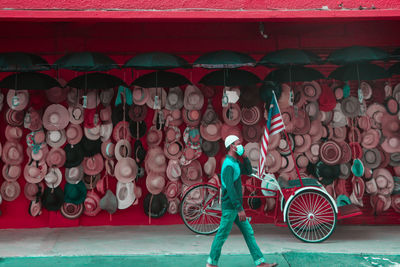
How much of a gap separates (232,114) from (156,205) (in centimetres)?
203

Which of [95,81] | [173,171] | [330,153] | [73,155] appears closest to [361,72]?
[330,153]

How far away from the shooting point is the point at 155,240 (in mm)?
6293

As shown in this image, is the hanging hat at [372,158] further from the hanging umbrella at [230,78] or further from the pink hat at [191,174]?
the pink hat at [191,174]

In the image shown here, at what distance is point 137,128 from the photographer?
7.10m

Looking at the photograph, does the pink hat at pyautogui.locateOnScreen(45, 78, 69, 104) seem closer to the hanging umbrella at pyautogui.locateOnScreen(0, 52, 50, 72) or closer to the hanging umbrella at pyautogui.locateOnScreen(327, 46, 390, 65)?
the hanging umbrella at pyautogui.locateOnScreen(0, 52, 50, 72)

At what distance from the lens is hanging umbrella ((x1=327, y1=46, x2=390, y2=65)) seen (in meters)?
6.15

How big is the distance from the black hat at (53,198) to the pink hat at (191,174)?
2081 millimetres

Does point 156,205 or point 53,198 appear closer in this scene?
point 53,198

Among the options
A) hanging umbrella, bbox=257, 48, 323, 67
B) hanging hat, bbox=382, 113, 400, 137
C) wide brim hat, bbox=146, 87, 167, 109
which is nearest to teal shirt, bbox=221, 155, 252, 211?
hanging umbrella, bbox=257, 48, 323, 67

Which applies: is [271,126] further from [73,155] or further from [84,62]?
[73,155]

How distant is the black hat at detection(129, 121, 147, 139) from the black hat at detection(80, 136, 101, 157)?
0.60 meters

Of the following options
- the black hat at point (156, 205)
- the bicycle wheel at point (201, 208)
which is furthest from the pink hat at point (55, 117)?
the bicycle wheel at point (201, 208)

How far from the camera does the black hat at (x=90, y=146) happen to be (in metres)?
6.96

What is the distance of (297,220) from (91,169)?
3.46 metres
